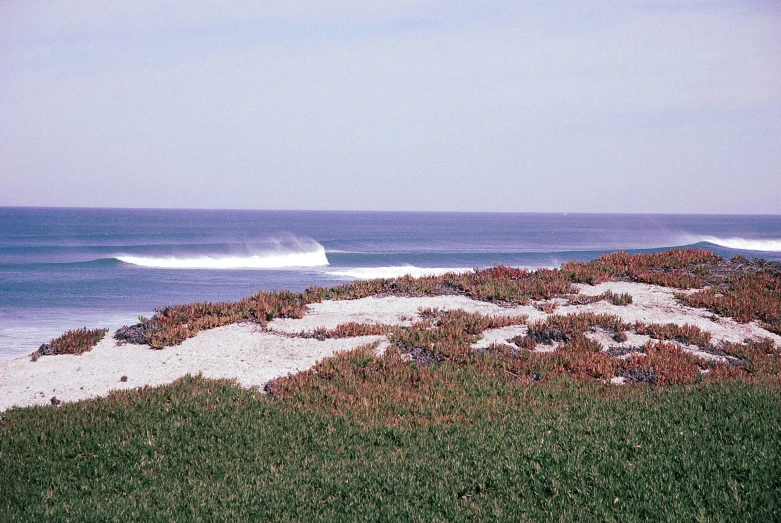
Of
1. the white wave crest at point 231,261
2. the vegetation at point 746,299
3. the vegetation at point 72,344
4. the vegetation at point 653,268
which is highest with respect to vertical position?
the vegetation at point 653,268

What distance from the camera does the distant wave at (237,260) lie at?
53062mm

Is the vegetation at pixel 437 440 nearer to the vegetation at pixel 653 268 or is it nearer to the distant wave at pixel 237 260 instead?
the vegetation at pixel 653 268

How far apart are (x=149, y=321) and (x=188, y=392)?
612 cm

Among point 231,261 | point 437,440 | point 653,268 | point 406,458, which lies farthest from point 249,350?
point 231,261

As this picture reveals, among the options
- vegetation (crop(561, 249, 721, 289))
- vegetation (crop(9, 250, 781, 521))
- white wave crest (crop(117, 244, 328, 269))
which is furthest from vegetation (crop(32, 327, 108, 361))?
white wave crest (crop(117, 244, 328, 269))

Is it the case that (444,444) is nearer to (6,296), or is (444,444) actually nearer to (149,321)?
(149,321)

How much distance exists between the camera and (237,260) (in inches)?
2269

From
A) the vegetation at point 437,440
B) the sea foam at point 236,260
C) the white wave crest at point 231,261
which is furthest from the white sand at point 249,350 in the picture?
the white wave crest at point 231,261

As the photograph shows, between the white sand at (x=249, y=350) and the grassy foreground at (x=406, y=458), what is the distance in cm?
172

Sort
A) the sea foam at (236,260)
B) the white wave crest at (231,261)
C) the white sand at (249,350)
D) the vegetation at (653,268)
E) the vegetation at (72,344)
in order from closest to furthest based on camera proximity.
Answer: the white sand at (249,350) < the vegetation at (72,344) < the vegetation at (653,268) < the white wave crest at (231,261) < the sea foam at (236,260)

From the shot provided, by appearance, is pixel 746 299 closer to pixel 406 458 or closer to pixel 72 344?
pixel 406 458

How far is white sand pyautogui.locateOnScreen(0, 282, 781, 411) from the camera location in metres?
11.5

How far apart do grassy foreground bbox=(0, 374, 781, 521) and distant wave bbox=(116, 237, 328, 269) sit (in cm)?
4398

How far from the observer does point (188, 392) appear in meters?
10.2
